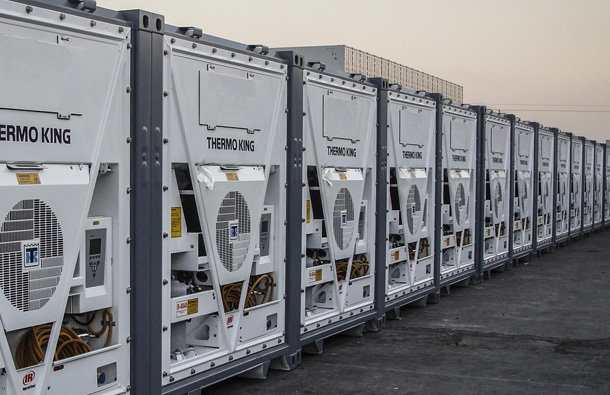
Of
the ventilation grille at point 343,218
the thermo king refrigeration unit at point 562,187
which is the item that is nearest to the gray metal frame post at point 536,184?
the thermo king refrigeration unit at point 562,187

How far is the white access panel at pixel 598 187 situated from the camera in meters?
26.0

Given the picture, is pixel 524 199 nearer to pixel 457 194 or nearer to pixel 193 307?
pixel 457 194

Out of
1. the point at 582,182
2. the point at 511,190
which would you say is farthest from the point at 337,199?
the point at 582,182

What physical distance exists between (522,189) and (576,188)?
702 centimetres

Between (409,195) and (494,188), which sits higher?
(494,188)

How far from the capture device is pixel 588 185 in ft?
80.9

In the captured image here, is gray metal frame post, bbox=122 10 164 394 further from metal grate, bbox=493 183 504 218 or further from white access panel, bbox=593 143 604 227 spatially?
white access panel, bbox=593 143 604 227

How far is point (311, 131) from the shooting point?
7.94m

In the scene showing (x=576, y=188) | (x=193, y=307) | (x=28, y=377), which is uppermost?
(x=576, y=188)

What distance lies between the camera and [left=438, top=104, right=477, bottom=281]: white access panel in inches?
481

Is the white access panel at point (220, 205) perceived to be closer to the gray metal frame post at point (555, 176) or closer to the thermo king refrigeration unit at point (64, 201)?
the thermo king refrigeration unit at point (64, 201)

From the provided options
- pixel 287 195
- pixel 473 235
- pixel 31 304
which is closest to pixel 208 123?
pixel 287 195

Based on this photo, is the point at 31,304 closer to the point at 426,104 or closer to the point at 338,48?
the point at 338,48

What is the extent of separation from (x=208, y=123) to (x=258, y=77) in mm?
940
